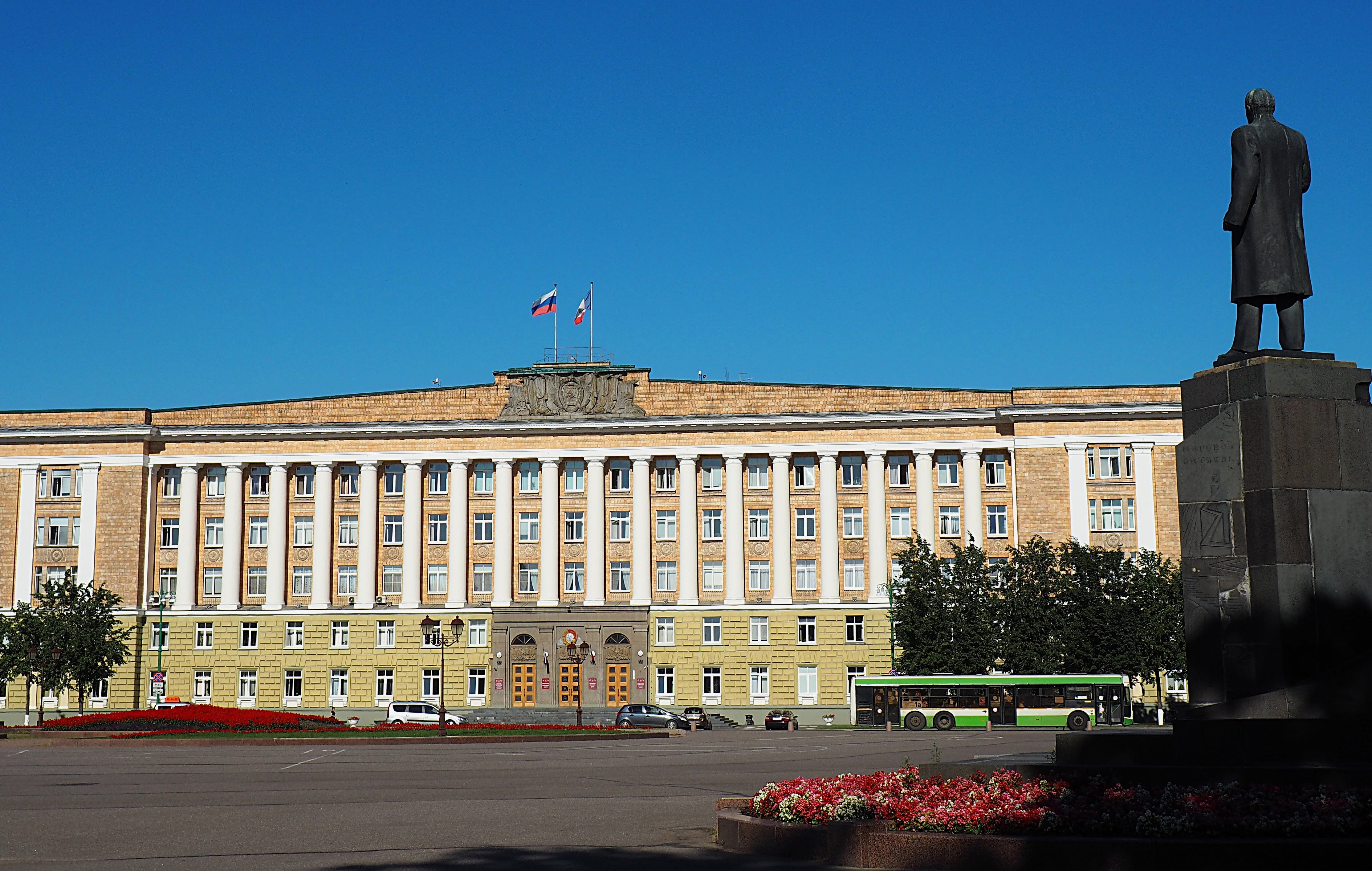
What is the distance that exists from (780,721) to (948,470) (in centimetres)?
1704

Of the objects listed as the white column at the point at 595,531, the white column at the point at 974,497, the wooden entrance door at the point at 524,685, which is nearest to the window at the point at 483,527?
the white column at the point at 595,531

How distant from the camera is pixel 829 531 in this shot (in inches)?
2997

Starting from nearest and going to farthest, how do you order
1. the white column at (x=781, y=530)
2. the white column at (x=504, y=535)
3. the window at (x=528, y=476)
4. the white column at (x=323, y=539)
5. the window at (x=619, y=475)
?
1. the white column at (x=781, y=530)
2. the white column at (x=504, y=535)
3. the white column at (x=323, y=539)
4. the window at (x=619, y=475)
5. the window at (x=528, y=476)

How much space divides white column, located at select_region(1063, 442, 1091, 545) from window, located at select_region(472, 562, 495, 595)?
3078 centimetres

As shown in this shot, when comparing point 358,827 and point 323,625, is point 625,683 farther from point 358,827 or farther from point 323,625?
point 358,827

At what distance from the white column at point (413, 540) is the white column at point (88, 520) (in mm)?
16532

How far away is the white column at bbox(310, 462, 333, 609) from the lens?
7738 centimetres

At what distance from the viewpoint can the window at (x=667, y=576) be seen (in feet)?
253

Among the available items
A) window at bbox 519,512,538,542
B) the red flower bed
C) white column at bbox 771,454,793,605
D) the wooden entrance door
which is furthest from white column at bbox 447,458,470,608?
the red flower bed

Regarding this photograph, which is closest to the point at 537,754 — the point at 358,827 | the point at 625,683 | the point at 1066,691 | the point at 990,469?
the point at 358,827

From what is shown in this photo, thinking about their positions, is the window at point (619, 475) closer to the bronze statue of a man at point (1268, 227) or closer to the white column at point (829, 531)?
the white column at point (829, 531)

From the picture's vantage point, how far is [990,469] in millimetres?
76438

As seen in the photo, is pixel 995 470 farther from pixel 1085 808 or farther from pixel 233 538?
pixel 1085 808

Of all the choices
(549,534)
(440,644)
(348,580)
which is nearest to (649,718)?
(440,644)
